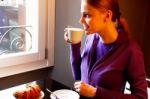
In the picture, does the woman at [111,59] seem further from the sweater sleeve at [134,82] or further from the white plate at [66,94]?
the white plate at [66,94]

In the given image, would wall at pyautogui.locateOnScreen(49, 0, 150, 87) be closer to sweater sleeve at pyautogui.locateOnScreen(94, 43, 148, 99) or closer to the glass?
the glass

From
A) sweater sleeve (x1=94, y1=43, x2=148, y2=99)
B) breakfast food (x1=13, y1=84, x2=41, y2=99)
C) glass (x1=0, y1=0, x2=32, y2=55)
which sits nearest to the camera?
sweater sleeve (x1=94, y1=43, x2=148, y2=99)

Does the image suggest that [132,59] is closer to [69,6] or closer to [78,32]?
[78,32]

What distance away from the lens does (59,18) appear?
1695 mm

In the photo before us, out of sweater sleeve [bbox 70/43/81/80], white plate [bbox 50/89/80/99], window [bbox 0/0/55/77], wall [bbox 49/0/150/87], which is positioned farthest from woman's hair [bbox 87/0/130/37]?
window [bbox 0/0/55/77]

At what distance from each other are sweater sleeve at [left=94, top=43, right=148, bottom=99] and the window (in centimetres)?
80

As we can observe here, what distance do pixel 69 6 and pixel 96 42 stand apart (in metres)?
0.55

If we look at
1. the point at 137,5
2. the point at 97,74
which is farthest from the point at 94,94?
the point at 137,5

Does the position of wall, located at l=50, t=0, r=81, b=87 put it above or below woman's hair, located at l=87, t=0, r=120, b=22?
below

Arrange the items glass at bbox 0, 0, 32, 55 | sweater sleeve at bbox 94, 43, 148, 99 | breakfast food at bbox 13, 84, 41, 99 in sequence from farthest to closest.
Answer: glass at bbox 0, 0, 32, 55, breakfast food at bbox 13, 84, 41, 99, sweater sleeve at bbox 94, 43, 148, 99

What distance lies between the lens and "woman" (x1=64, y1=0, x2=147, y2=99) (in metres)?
0.95

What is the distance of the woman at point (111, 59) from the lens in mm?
952

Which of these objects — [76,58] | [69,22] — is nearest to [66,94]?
[76,58]

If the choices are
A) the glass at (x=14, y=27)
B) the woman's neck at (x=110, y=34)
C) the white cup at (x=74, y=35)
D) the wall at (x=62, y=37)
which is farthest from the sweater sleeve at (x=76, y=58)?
the glass at (x=14, y=27)
